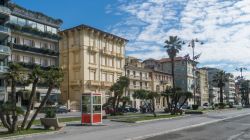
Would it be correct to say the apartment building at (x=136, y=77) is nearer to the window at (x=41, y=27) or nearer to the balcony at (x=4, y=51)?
the window at (x=41, y=27)

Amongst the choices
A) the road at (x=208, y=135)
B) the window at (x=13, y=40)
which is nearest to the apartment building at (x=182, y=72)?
the window at (x=13, y=40)

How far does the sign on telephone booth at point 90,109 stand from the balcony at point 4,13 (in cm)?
2757

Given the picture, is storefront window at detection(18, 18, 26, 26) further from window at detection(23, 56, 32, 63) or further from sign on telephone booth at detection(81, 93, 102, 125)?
sign on telephone booth at detection(81, 93, 102, 125)

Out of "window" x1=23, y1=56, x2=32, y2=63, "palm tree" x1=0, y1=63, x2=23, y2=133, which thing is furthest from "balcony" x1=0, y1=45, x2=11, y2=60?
"palm tree" x1=0, y1=63, x2=23, y2=133

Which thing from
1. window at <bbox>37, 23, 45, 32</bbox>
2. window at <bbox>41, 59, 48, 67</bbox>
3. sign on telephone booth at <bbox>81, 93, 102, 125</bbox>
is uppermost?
window at <bbox>37, 23, 45, 32</bbox>

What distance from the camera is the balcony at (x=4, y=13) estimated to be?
53.8m

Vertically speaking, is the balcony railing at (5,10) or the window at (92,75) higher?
the balcony railing at (5,10)

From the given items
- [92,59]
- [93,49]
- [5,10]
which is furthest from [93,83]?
[5,10]

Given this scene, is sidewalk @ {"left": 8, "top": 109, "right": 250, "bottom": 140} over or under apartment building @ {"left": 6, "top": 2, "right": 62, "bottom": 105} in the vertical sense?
under

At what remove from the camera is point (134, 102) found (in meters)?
91.4

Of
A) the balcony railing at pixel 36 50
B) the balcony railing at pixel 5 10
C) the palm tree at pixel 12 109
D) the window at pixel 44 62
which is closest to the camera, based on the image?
the palm tree at pixel 12 109

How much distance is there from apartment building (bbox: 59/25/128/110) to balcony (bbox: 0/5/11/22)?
20783 millimetres

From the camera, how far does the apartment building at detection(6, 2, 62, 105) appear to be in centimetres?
5981

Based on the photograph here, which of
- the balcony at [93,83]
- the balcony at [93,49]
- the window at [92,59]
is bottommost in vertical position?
the balcony at [93,83]
